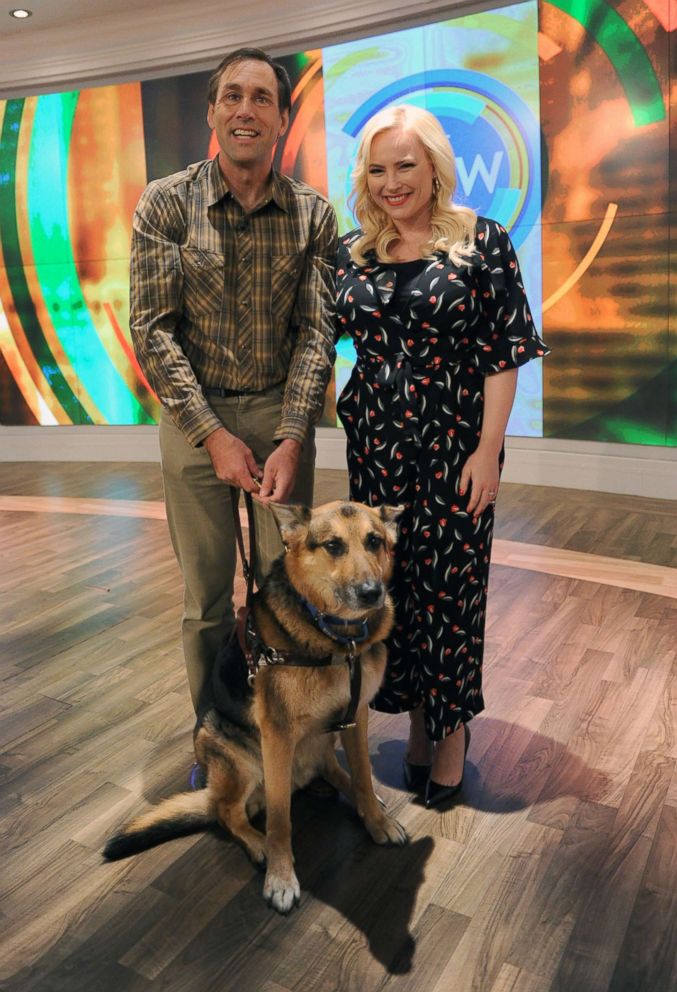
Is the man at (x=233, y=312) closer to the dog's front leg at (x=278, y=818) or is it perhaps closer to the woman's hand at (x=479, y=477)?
the woman's hand at (x=479, y=477)

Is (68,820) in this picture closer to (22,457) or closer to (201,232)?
(201,232)

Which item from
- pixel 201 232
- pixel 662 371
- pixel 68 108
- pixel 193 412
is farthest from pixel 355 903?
pixel 68 108

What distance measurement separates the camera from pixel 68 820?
2279 millimetres

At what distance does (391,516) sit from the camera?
6.63ft

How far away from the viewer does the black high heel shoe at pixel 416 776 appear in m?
2.41

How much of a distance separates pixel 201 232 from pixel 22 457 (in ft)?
21.2

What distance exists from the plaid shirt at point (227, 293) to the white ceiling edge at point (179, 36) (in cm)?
470

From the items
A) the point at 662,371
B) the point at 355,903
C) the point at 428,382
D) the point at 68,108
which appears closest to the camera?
the point at 355,903

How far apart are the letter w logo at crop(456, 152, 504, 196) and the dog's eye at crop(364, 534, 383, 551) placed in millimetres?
4949

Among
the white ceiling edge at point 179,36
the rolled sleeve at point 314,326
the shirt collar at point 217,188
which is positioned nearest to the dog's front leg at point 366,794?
the rolled sleeve at point 314,326

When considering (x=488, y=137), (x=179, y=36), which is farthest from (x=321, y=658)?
(x=179, y=36)

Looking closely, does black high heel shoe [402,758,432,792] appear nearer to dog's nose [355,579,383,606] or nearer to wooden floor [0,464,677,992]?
wooden floor [0,464,677,992]

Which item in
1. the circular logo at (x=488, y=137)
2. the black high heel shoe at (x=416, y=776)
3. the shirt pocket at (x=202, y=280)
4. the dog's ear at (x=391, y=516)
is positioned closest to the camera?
the dog's ear at (x=391, y=516)

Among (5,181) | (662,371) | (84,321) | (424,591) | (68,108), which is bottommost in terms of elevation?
(424,591)
